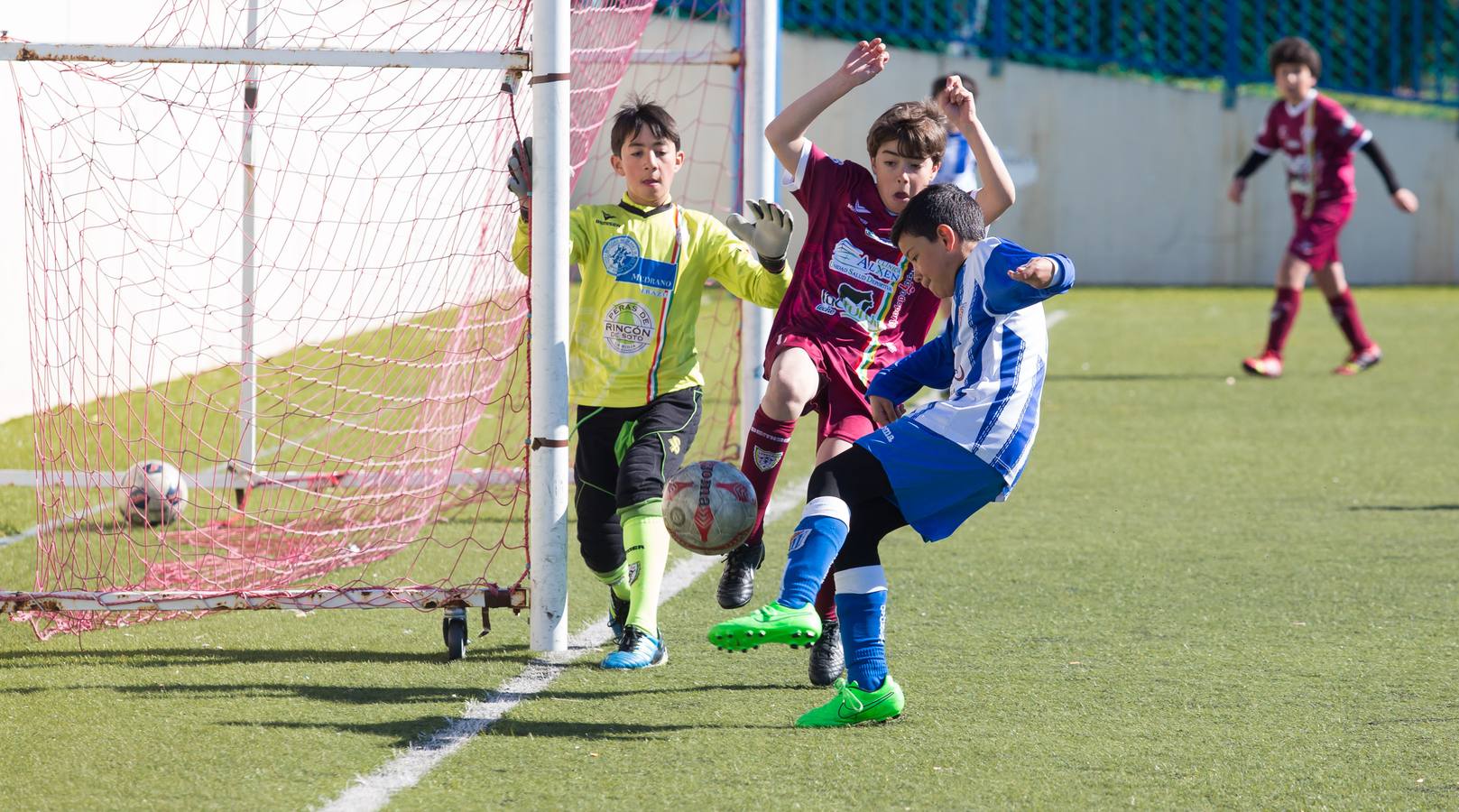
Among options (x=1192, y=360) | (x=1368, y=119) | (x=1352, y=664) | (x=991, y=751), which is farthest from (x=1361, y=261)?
(x=991, y=751)

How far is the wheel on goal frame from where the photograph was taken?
185 inches

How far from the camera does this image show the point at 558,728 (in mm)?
4055

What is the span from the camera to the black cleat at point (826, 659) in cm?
445

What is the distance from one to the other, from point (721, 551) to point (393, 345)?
353 centimetres

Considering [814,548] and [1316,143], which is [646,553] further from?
[1316,143]

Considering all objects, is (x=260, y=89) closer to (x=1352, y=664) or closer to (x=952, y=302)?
(x=952, y=302)

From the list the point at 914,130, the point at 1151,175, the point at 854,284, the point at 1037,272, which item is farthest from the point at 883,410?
the point at 1151,175

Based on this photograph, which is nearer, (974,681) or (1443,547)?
(974,681)

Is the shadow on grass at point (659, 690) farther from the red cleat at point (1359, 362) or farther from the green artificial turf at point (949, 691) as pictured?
the red cleat at point (1359, 362)

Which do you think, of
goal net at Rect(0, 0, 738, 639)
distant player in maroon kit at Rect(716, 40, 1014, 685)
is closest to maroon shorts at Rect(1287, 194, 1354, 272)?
goal net at Rect(0, 0, 738, 639)

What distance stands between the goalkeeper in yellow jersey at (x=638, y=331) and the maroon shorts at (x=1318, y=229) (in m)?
7.27

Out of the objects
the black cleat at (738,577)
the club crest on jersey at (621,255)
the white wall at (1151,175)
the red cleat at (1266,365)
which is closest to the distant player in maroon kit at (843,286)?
the black cleat at (738,577)

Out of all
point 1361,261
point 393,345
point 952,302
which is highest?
point 952,302

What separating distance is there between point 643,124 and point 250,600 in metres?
1.74
